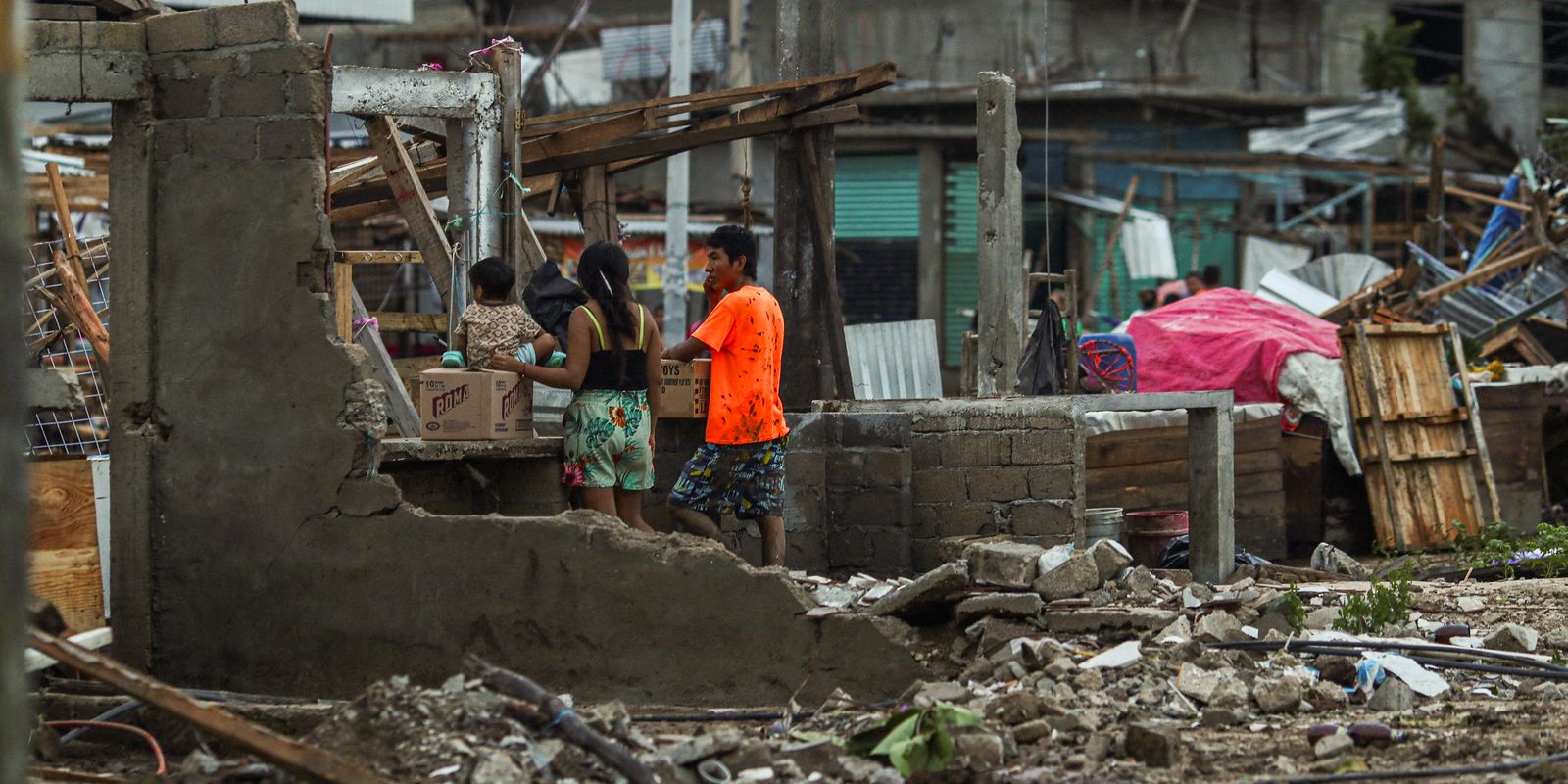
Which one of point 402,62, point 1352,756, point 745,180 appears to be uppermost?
point 402,62

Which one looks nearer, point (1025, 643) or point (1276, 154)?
point (1025, 643)

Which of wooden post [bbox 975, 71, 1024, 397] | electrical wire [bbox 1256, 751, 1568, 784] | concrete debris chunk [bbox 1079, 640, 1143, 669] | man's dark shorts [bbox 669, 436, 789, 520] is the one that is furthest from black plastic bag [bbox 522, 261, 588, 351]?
electrical wire [bbox 1256, 751, 1568, 784]

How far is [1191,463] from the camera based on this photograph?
9.62 meters

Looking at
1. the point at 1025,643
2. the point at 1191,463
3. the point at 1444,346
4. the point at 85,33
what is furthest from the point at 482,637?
the point at 1444,346

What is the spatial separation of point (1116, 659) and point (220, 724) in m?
3.15

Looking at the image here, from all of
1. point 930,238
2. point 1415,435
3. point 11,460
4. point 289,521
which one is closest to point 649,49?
A: point 930,238

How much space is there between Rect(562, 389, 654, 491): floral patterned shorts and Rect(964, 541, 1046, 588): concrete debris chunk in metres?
1.51

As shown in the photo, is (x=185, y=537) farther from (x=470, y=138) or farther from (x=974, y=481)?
(x=974, y=481)

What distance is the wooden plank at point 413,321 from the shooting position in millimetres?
9320

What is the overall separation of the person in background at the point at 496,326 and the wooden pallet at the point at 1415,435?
7.10 metres

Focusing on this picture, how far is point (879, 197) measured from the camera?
78.5 ft

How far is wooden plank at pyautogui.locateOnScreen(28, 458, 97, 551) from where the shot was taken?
23.4 ft

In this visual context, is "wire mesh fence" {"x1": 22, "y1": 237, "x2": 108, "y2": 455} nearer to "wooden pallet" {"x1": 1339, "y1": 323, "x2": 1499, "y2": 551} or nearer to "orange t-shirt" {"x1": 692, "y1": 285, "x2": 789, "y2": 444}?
"orange t-shirt" {"x1": 692, "y1": 285, "x2": 789, "y2": 444}

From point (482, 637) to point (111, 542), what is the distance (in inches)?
59.8
